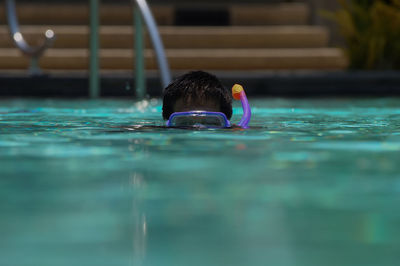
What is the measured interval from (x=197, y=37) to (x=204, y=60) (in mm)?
607

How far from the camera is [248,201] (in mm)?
2172

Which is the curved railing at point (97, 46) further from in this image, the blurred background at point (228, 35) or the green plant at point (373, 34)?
the green plant at point (373, 34)

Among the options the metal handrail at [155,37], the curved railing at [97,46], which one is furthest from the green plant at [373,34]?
the metal handrail at [155,37]

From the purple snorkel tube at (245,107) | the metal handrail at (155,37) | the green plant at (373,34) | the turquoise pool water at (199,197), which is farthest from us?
the green plant at (373,34)

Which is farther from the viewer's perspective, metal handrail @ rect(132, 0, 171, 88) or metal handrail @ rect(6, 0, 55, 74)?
metal handrail @ rect(6, 0, 55, 74)

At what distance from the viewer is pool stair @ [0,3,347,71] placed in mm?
10297

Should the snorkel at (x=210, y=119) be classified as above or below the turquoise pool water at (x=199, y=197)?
above

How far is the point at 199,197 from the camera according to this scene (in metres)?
2.23

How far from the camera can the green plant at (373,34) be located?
1049cm

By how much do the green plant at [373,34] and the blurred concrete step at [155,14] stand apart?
0.79 meters

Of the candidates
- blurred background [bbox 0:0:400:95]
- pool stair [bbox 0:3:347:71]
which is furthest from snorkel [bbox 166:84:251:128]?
blurred background [bbox 0:0:400:95]

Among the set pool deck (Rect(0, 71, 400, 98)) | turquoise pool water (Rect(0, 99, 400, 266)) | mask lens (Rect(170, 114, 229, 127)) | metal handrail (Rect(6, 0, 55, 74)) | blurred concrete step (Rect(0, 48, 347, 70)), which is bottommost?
turquoise pool water (Rect(0, 99, 400, 266))

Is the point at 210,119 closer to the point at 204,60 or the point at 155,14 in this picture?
the point at 204,60

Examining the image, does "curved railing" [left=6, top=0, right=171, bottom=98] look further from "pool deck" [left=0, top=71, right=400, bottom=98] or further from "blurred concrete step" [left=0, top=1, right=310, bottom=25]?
"blurred concrete step" [left=0, top=1, right=310, bottom=25]
